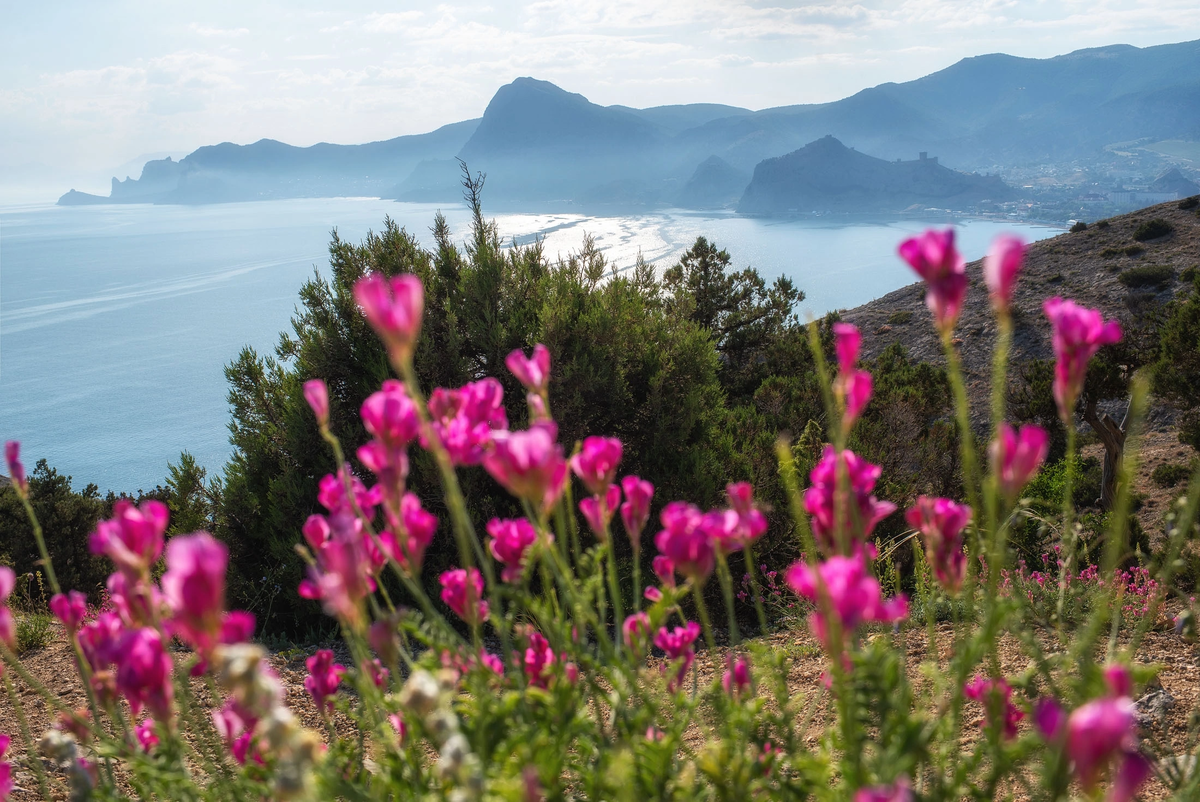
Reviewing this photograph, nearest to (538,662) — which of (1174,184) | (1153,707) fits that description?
(1153,707)

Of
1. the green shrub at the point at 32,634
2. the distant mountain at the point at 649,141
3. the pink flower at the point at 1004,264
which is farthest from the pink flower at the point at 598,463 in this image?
the distant mountain at the point at 649,141

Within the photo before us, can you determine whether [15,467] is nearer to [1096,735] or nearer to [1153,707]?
[1096,735]

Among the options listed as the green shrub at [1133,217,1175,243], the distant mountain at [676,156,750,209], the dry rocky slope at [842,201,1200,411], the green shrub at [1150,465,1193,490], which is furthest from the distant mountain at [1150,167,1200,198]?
the green shrub at [1150,465,1193,490]

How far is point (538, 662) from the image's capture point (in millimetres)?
1357

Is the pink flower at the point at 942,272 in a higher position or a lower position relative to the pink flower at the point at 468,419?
higher

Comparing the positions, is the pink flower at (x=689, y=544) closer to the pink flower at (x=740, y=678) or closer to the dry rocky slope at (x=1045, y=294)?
the pink flower at (x=740, y=678)

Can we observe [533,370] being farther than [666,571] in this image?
No

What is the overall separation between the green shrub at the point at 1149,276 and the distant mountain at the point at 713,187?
85251 millimetres

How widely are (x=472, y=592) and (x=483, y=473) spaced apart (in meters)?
4.20

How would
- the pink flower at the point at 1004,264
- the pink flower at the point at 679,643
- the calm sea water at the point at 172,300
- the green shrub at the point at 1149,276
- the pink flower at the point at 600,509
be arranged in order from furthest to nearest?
the calm sea water at the point at 172,300
the green shrub at the point at 1149,276
the pink flower at the point at 679,643
the pink flower at the point at 600,509
the pink flower at the point at 1004,264

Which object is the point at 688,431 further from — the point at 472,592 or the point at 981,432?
the point at 981,432

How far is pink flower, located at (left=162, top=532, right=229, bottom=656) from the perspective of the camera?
2.06 ft

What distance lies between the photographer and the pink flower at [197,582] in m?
0.63

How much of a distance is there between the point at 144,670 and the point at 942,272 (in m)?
1.14
